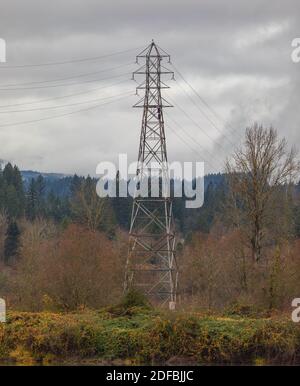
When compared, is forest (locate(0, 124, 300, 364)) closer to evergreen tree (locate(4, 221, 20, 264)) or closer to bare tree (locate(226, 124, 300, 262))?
bare tree (locate(226, 124, 300, 262))

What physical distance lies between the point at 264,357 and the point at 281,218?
1855cm

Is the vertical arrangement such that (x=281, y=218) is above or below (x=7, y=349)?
above

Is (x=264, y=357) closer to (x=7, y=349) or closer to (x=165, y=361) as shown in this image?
(x=165, y=361)

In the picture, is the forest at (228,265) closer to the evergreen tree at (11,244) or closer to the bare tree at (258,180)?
the bare tree at (258,180)

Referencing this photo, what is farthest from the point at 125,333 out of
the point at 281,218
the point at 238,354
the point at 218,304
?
the point at 281,218

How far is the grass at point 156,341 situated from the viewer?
26422mm

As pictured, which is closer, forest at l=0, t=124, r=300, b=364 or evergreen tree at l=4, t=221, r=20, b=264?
forest at l=0, t=124, r=300, b=364

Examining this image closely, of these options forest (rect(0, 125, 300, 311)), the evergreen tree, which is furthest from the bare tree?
the evergreen tree

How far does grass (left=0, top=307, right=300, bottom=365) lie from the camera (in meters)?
26.4

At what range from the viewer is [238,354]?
26531 mm

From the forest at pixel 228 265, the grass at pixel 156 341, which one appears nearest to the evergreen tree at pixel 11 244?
the forest at pixel 228 265

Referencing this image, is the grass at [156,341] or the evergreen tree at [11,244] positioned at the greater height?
the evergreen tree at [11,244]

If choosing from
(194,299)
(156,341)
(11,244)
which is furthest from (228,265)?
(11,244)

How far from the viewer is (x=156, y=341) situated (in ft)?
87.0
